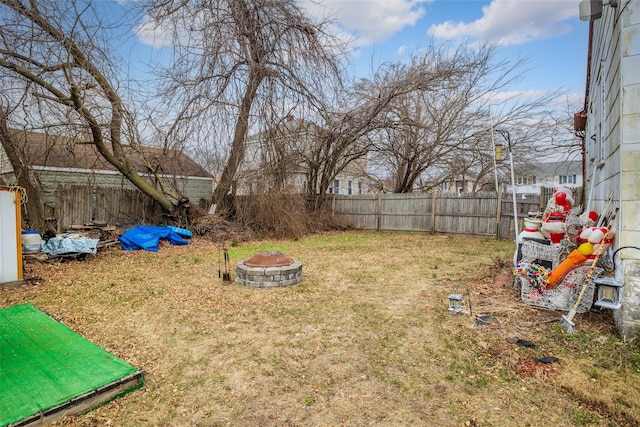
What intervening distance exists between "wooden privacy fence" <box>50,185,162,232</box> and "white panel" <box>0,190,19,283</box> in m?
→ 4.16

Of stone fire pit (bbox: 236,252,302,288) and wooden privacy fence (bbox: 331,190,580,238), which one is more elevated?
wooden privacy fence (bbox: 331,190,580,238)

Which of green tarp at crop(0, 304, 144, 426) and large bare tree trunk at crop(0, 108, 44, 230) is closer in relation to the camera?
green tarp at crop(0, 304, 144, 426)

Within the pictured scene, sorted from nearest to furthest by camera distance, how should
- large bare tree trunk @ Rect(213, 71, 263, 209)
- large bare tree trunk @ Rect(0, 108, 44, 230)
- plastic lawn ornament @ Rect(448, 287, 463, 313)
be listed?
plastic lawn ornament @ Rect(448, 287, 463, 313)
large bare tree trunk @ Rect(0, 108, 44, 230)
large bare tree trunk @ Rect(213, 71, 263, 209)

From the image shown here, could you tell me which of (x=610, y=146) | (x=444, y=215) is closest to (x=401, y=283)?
(x=610, y=146)

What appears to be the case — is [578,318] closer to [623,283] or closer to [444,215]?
[623,283]

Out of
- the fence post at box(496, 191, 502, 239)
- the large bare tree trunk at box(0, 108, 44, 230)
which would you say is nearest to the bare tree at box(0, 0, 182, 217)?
the large bare tree trunk at box(0, 108, 44, 230)

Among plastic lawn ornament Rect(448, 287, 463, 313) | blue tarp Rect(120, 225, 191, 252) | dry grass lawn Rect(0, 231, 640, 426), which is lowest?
dry grass lawn Rect(0, 231, 640, 426)

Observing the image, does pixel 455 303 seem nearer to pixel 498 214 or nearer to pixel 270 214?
pixel 270 214

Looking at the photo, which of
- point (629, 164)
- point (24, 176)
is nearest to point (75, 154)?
point (24, 176)

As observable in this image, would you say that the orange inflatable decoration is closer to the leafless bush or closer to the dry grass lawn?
the dry grass lawn

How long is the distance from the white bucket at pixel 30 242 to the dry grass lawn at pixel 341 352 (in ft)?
2.93

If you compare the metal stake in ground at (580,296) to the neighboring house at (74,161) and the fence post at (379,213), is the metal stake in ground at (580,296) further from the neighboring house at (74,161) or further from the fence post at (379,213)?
the fence post at (379,213)

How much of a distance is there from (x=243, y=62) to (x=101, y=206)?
5.73 m

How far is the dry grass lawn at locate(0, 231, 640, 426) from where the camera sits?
210cm
